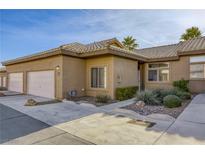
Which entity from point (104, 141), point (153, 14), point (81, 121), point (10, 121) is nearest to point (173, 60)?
point (153, 14)

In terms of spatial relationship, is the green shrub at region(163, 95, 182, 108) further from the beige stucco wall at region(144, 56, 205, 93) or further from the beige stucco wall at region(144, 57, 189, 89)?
the beige stucco wall at region(144, 57, 189, 89)

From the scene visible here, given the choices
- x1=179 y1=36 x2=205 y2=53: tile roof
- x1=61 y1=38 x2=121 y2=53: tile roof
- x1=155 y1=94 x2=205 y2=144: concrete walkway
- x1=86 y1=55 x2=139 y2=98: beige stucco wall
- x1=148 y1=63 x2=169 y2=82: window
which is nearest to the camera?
x1=155 y1=94 x2=205 y2=144: concrete walkway

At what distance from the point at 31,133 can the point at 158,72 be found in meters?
13.4

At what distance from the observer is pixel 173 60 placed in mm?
14484

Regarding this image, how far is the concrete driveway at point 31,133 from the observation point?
4.26 metres

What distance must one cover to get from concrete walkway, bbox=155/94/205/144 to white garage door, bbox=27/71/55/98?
8837 millimetres

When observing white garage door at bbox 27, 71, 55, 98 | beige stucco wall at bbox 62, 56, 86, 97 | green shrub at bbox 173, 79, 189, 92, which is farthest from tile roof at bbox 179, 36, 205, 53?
white garage door at bbox 27, 71, 55, 98

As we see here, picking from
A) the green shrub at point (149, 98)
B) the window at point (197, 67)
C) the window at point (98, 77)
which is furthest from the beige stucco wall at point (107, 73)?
the window at point (197, 67)

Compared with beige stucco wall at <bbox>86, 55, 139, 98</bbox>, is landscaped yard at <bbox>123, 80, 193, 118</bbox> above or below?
below

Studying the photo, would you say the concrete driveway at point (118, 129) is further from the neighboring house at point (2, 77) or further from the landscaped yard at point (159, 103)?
the neighboring house at point (2, 77)

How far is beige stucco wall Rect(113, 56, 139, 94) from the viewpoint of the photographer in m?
11.1

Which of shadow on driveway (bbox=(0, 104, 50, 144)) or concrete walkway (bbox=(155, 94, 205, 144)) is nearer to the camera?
concrete walkway (bbox=(155, 94, 205, 144))
